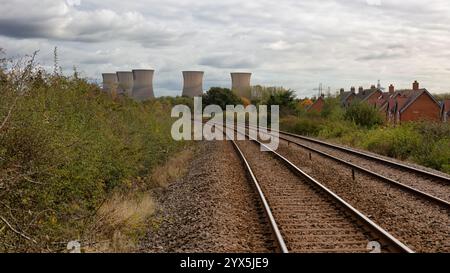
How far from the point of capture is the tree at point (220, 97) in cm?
9994

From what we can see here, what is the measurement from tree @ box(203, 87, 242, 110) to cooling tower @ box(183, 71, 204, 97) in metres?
5.08

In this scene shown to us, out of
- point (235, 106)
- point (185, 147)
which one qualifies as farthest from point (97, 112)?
point (235, 106)

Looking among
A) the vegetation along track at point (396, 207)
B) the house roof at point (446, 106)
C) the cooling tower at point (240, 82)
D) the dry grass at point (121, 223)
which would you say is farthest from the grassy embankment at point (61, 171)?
the cooling tower at point (240, 82)

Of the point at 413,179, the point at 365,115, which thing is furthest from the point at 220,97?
the point at 413,179

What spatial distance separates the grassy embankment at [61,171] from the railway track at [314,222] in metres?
2.64

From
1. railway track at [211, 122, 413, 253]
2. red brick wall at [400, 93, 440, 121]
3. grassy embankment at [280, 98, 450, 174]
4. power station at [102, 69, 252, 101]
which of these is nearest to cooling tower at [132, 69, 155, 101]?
power station at [102, 69, 252, 101]

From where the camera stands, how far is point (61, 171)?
10.1 metres

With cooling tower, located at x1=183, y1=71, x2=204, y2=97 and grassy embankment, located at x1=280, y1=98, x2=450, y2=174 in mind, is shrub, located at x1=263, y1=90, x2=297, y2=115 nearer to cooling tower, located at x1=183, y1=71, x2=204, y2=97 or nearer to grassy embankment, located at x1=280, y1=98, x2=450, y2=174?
grassy embankment, located at x1=280, y1=98, x2=450, y2=174

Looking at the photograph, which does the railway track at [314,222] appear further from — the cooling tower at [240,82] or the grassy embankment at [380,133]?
the cooling tower at [240,82]

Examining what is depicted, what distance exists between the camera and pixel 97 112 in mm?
15781

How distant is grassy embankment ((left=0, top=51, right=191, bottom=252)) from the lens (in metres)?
8.21

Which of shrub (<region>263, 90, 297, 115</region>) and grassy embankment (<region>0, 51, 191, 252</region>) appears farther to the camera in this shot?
shrub (<region>263, 90, 297, 115</region>)

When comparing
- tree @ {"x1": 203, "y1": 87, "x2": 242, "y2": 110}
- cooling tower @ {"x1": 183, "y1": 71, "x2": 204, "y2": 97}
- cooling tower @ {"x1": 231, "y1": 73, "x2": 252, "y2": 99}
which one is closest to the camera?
cooling tower @ {"x1": 183, "y1": 71, "x2": 204, "y2": 97}

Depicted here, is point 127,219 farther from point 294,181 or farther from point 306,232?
point 294,181
